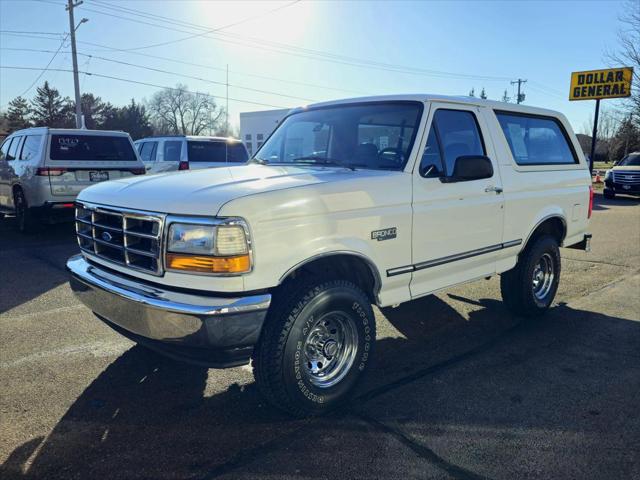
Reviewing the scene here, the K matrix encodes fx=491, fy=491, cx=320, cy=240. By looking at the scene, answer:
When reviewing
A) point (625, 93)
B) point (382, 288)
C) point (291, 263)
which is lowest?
point (382, 288)

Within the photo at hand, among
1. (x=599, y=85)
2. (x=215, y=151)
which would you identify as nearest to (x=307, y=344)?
(x=215, y=151)

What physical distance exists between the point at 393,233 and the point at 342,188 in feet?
1.77

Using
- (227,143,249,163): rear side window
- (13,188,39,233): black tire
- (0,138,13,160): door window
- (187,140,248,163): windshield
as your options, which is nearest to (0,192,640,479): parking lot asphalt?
(13,188,39,233): black tire

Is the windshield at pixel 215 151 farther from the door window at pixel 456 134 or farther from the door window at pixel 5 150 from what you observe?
the door window at pixel 456 134

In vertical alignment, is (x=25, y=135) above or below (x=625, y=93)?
below

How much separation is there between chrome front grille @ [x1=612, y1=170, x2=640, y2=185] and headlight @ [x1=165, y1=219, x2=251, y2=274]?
2099cm

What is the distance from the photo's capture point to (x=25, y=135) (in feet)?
30.8

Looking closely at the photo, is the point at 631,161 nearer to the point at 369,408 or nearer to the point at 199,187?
the point at 369,408

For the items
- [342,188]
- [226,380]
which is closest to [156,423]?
[226,380]

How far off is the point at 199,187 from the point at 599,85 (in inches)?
1044

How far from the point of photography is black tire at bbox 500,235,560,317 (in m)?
4.93

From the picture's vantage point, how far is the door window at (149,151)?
12.7 m

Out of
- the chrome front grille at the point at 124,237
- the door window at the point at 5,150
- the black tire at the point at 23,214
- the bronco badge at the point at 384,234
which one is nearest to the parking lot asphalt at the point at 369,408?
the chrome front grille at the point at 124,237

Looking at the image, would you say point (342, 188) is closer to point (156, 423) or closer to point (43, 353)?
point (156, 423)
